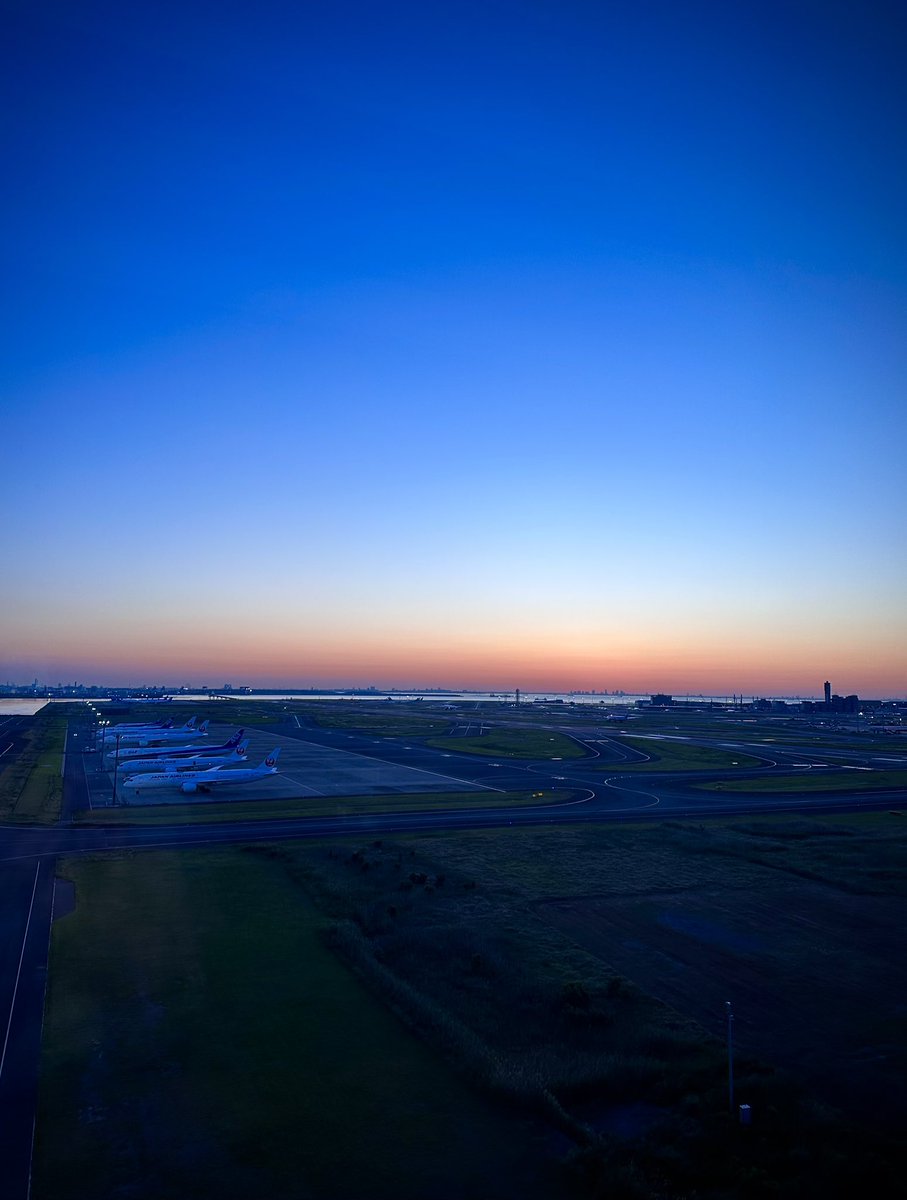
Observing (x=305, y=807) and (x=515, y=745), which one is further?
(x=515, y=745)

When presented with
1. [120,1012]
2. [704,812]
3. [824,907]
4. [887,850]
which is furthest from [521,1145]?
[704,812]

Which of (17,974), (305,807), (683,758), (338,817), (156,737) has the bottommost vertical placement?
(683,758)

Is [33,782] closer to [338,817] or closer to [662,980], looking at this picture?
[338,817]

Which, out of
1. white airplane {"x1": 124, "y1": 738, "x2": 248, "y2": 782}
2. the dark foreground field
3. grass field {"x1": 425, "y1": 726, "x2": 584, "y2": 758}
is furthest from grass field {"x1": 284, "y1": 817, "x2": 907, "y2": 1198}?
grass field {"x1": 425, "y1": 726, "x2": 584, "y2": 758}

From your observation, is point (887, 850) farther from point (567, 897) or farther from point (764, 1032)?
point (764, 1032)

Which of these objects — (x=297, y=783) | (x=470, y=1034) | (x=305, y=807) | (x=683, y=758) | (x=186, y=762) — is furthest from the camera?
(x=683, y=758)

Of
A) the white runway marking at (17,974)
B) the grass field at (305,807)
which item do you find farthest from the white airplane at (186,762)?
the white runway marking at (17,974)

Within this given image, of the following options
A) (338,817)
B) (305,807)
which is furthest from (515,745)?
(338,817)
